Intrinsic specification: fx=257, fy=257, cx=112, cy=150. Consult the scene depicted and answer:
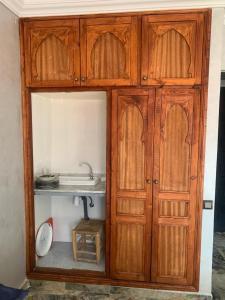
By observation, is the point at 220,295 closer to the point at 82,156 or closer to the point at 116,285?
the point at 116,285


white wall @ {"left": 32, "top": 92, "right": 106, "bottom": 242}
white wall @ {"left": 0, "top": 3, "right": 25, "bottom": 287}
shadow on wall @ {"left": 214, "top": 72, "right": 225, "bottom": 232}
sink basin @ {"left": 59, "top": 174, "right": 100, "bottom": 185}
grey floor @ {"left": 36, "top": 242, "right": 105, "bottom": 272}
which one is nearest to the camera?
white wall @ {"left": 0, "top": 3, "right": 25, "bottom": 287}

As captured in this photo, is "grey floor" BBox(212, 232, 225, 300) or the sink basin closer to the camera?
"grey floor" BBox(212, 232, 225, 300)

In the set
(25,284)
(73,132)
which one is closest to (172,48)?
(73,132)

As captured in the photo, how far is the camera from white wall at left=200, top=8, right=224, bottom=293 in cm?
206

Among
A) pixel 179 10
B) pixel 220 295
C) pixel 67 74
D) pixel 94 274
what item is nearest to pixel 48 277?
pixel 94 274

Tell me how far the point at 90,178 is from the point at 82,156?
37cm

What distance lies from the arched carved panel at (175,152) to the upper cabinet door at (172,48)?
26 cm

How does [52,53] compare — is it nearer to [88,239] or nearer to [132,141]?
[132,141]

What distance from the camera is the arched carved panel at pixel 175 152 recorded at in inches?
85.0

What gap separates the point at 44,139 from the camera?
9.40ft

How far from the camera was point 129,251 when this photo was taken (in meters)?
2.32

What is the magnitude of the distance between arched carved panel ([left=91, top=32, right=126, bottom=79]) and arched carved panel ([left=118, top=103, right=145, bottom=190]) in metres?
0.31

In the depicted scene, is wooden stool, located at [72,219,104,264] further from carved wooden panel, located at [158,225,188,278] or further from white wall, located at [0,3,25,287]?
carved wooden panel, located at [158,225,188,278]

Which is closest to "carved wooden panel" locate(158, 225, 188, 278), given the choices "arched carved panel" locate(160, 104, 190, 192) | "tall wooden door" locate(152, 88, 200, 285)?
"tall wooden door" locate(152, 88, 200, 285)
